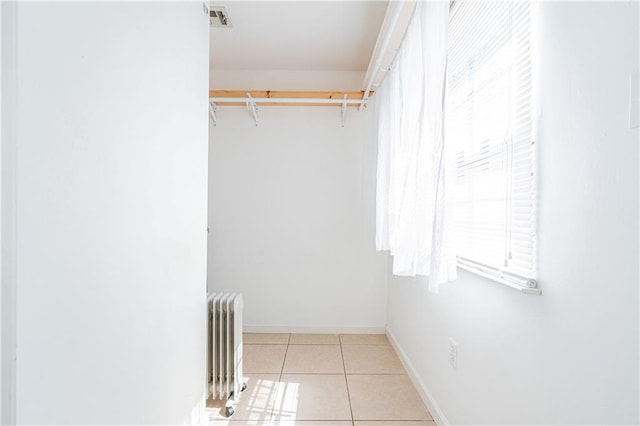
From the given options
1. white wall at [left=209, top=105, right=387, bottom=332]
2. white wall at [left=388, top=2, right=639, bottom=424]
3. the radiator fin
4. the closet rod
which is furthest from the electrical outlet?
the closet rod

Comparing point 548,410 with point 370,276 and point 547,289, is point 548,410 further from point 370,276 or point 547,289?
point 370,276

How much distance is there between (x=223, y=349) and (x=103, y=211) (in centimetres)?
140

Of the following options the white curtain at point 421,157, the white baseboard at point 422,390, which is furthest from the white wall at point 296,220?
the white curtain at point 421,157

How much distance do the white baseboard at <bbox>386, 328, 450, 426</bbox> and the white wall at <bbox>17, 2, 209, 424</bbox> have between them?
1.33m

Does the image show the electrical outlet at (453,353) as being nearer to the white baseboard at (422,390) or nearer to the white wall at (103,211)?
the white baseboard at (422,390)

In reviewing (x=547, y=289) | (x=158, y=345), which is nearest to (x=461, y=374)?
(x=547, y=289)

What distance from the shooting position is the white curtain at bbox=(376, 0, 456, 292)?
1344 mm

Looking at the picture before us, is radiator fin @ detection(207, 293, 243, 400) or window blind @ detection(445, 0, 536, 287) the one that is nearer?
window blind @ detection(445, 0, 536, 287)

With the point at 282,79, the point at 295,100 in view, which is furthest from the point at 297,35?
the point at 282,79

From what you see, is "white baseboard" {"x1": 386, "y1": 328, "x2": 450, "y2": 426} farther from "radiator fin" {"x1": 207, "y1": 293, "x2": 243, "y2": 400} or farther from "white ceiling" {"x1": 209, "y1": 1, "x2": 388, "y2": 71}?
"white ceiling" {"x1": 209, "y1": 1, "x2": 388, "y2": 71}

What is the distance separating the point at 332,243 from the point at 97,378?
2416 millimetres

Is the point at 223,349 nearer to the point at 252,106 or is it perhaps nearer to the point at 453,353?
the point at 453,353

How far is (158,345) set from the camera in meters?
1.21

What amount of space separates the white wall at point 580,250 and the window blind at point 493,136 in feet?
0.26
